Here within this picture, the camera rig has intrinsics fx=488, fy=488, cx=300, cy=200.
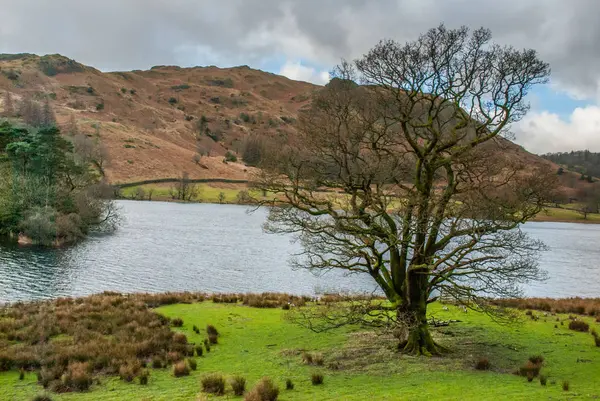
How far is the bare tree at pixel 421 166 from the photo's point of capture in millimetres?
13766

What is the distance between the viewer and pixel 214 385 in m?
10.9

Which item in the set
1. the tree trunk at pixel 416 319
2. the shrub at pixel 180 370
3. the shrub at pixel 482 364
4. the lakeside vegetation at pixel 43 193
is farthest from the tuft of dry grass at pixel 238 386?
the lakeside vegetation at pixel 43 193

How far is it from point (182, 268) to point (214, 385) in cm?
3011

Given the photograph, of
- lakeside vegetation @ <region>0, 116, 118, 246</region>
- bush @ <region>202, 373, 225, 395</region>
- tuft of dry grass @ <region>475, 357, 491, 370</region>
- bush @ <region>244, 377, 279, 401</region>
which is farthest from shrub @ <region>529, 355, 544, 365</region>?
lakeside vegetation @ <region>0, 116, 118, 246</region>

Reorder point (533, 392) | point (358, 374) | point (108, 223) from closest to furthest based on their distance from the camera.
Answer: point (533, 392) → point (358, 374) → point (108, 223)

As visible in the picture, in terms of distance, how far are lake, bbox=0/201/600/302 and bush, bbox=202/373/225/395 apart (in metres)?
13.3

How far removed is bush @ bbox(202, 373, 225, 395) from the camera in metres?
10.7

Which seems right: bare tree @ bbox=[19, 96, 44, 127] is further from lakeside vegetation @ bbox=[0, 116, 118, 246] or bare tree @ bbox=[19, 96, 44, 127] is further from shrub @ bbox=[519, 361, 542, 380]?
shrub @ bbox=[519, 361, 542, 380]

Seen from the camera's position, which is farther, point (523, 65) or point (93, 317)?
point (93, 317)

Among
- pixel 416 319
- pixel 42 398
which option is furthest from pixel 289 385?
pixel 42 398

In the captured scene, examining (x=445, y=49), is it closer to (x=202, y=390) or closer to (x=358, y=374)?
(x=358, y=374)

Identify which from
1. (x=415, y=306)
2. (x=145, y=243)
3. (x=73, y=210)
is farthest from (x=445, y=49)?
(x=73, y=210)

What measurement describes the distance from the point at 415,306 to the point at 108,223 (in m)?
57.2

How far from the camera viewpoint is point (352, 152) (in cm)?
1495
